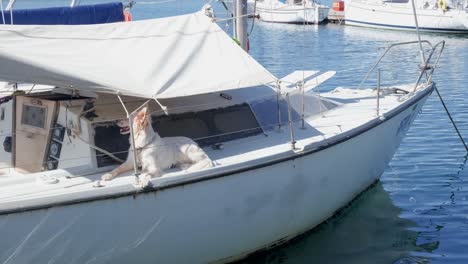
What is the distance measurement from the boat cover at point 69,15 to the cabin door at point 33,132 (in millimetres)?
2079

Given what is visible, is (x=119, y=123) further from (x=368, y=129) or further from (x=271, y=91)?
(x=368, y=129)

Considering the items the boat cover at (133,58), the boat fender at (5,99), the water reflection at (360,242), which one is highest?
the boat cover at (133,58)

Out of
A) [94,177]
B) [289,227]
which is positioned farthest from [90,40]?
[289,227]

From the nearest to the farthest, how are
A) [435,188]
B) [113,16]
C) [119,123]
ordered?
[119,123]
[113,16]
[435,188]

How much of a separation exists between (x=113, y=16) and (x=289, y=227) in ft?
14.5

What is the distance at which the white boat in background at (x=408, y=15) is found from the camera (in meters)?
38.2

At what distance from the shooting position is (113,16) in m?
11.5

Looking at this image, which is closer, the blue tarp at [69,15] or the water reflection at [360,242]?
the water reflection at [360,242]

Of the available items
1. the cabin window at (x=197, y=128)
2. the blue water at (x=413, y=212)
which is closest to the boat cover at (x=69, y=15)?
the blue water at (x=413, y=212)

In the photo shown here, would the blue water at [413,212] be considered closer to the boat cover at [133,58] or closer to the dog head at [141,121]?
the dog head at [141,121]

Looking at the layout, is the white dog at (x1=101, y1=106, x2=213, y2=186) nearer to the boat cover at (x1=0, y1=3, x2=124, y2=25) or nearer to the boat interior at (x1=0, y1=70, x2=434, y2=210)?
the boat interior at (x1=0, y1=70, x2=434, y2=210)

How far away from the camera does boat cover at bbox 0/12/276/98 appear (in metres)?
7.73

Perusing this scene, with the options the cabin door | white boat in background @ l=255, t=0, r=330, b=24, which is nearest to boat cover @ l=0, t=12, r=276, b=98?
the cabin door

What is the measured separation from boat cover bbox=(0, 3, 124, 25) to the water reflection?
A: 177 inches
